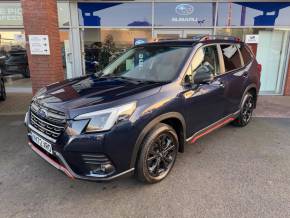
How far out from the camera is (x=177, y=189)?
9.37 ft

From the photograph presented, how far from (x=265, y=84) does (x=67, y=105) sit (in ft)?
25.0

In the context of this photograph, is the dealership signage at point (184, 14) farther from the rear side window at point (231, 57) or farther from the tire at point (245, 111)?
the tire at point (245, 111)

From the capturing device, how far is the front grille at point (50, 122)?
2.45 meters

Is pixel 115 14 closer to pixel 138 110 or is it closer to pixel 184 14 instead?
pixel 184 14

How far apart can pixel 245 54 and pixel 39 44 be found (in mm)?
4377

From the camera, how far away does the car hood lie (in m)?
2.49

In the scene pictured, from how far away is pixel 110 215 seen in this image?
2.43m

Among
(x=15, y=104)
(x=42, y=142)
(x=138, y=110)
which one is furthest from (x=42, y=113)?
(x=15, y=104)

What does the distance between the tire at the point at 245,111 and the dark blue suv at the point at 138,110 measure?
21.4 inches

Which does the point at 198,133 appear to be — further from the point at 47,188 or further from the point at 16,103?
the point at 16,103

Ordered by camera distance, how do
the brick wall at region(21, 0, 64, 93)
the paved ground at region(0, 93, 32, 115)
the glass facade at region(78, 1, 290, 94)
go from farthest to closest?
the glass facade at region(78, 1, 290, 94) < the paved ground at region(0, 93, 32, 115) < the brick wall at region(21, 0, 64, 93)

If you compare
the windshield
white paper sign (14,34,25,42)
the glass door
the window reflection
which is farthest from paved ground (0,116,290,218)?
white paper sign (14,34,25,42)

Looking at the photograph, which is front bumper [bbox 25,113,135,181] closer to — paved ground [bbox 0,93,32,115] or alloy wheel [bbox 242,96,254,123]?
alloy wheel [bbox 242,96,254,123]

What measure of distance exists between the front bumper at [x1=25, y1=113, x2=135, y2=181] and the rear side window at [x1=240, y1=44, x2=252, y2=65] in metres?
3.22
